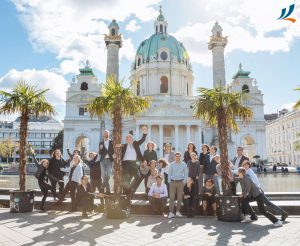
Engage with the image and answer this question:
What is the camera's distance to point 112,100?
10883mm

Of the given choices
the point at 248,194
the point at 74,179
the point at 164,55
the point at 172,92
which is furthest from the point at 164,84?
the point at 248,194

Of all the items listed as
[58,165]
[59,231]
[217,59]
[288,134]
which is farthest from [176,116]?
[59,231]

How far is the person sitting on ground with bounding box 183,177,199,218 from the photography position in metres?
10.1

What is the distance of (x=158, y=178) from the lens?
10.5 m

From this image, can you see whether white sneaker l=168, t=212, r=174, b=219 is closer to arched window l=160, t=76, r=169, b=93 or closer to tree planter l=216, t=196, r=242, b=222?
tree planter l=216, t=196, r=242, b=222

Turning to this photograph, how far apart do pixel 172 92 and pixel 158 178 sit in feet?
191

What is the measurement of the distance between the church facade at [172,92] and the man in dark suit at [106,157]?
38.2 m

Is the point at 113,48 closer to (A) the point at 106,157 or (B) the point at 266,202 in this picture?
(A) the point at 106,157

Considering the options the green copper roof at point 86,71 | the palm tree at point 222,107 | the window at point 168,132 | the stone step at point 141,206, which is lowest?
the stone step at point 141,206

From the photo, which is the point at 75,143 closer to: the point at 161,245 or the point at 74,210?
the point at 74,210

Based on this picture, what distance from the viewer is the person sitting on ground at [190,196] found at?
10061mm

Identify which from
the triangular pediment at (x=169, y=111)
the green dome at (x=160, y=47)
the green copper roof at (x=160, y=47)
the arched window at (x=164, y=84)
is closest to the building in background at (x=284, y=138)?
the triangular pediment at (x=169, y=111)

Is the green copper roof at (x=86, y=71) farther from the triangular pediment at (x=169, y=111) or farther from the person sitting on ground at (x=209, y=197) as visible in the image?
the person sitting on ground at (x=209, y=197)

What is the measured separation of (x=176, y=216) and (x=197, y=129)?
162 ft
